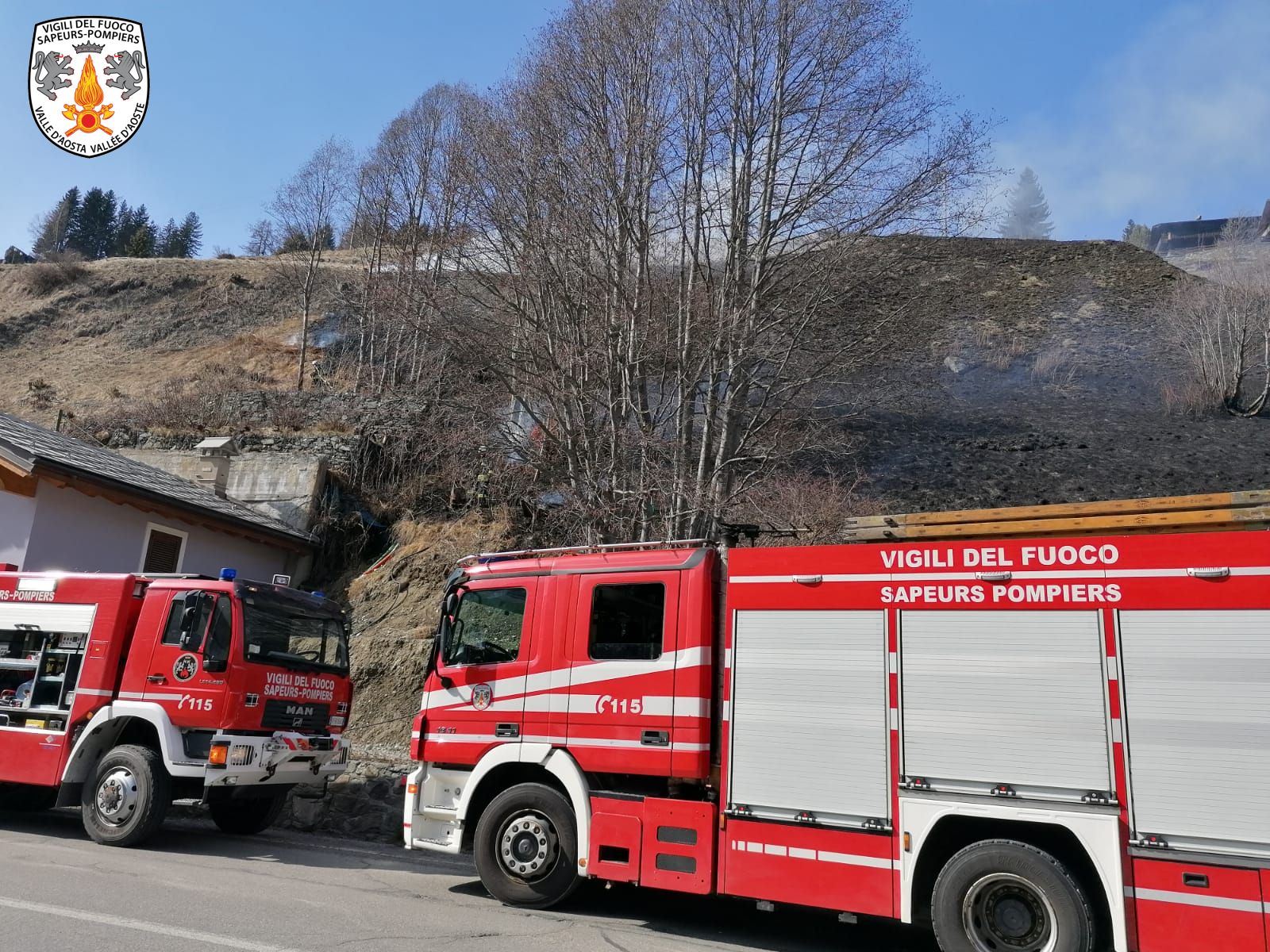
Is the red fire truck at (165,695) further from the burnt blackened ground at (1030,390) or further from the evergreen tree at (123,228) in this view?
the evergreen tree at (123,228)

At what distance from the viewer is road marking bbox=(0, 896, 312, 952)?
548cm

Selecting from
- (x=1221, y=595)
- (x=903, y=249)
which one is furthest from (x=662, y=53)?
(x=1221, y=595)

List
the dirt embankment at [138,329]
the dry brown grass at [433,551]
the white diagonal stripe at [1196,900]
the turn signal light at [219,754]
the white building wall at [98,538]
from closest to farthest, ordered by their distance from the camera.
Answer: the white diagonal stripe at [1196,900] → the turn signal light at [219,754] → the white building wall at [98,538] → the dry brown grass at [433,551] → the dirt embankment at [138,329]

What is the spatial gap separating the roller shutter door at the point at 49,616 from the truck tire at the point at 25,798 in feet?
7.46

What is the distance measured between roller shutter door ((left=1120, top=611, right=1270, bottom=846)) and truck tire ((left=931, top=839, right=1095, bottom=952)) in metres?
0.64

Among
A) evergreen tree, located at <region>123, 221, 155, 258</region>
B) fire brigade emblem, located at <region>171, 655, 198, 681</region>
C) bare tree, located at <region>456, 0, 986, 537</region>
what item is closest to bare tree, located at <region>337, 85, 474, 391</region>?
bare tree, located at <region>456, 0, 986, 537</region>

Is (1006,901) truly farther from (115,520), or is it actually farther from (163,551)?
(163,551)

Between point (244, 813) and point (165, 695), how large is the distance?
211cm

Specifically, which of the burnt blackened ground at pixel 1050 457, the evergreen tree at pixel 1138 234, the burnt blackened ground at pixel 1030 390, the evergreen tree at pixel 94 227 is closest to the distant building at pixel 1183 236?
the evergreen tree at pixel 1138 234

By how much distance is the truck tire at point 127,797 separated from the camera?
8930 millimetres

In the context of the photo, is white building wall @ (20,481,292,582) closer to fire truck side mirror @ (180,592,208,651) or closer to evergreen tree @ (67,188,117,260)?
fire truck side mirror @ (180,592,208,651)

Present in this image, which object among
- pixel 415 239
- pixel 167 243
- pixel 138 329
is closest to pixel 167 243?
pixel 167 243

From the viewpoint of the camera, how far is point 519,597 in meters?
7.90

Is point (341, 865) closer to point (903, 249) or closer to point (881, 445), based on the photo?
point (903, 249)
